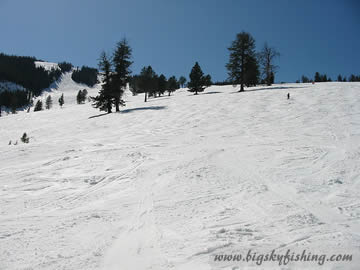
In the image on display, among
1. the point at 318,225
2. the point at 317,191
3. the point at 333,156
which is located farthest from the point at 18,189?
the point at 333,156

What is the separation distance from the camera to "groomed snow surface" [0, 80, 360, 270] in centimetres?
335

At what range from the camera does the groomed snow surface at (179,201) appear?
3352 millimetres

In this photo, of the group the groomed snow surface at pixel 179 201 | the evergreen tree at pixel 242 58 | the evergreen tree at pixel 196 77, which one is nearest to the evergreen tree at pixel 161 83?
the evergreen tree at pixel 196 77

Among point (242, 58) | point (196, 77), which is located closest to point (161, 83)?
point (196, 77)

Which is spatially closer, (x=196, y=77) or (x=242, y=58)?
(x=242, y=58)

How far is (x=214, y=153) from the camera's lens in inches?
339

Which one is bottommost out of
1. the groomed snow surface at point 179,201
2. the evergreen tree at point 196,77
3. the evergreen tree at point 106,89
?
the groomed snow surface at point 179,201

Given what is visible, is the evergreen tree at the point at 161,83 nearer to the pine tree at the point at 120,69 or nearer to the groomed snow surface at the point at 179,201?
the pine tree at the point at 120,69

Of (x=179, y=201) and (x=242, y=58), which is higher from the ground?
(x=242, y=58)

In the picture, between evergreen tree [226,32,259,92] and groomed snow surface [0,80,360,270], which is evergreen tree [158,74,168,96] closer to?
evergreen tree [226,32,259,92]

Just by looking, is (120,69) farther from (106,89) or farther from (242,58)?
(242,58)

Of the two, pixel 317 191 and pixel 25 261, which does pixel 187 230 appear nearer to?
pixel 25 261

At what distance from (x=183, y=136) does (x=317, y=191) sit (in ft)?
24.9

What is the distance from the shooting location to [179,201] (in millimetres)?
4992
